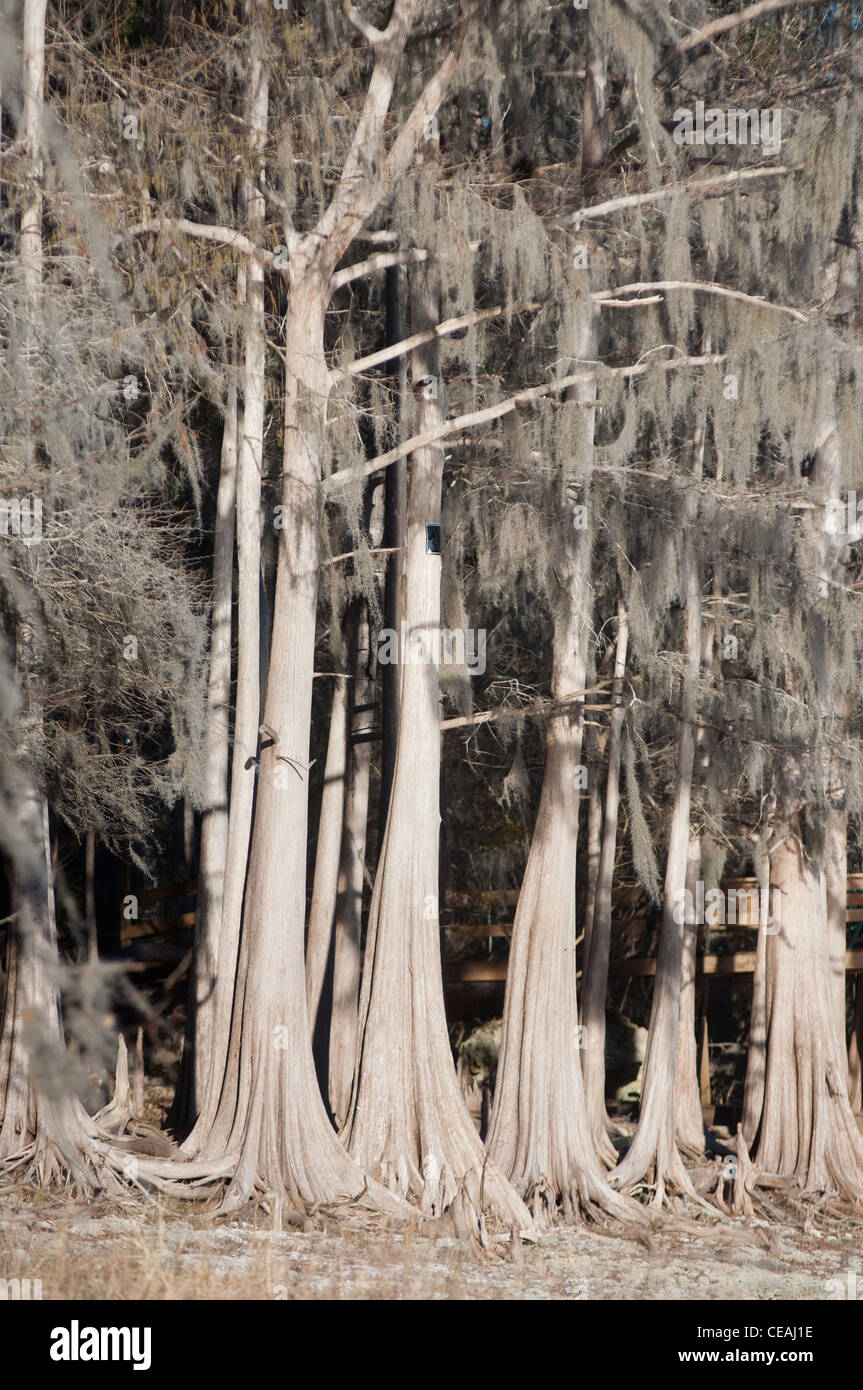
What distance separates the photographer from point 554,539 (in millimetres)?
11375

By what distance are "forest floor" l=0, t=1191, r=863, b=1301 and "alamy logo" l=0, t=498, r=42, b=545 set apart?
4.04 m

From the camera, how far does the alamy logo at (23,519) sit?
815 centimetres

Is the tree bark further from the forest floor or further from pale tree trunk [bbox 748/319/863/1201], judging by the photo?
pale tree trunk [bbox 748/319/863/1201]

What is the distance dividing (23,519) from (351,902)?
686 centimetres

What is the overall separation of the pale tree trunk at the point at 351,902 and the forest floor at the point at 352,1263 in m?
3.60

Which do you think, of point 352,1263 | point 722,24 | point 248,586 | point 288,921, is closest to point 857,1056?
point 288,921

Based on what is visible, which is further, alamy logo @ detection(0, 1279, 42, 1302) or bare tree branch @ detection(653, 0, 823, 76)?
bare tree branch @ detection(653, 0, 823, 76)

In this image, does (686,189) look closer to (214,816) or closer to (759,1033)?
(214,816)

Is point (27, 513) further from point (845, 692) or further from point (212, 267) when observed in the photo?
point (845, 692)

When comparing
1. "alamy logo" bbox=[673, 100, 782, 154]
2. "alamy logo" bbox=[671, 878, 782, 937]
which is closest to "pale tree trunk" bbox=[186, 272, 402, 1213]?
"alamy logo" bbox=[673, 100, 782, 154]

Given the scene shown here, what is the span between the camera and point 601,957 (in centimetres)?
1377

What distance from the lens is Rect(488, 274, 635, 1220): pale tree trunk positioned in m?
10.9

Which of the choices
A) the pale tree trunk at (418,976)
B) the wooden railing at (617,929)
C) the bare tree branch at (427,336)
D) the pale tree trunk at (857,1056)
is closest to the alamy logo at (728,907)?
the wooden railing at (617,929)

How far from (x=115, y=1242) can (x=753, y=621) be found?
775cm
